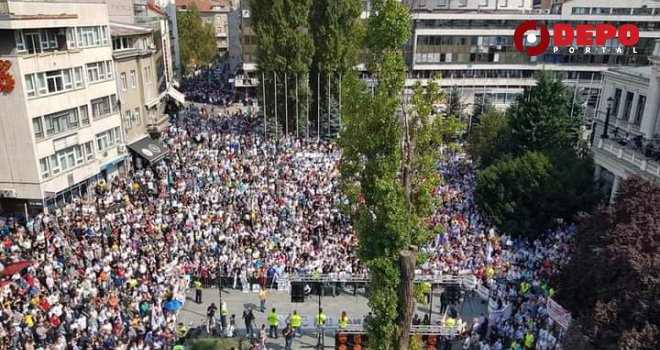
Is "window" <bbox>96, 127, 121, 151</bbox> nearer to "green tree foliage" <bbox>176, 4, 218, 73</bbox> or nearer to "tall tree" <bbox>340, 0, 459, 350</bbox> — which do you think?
"tall tree" <bbox>340, 0, 459, 350</bbox>

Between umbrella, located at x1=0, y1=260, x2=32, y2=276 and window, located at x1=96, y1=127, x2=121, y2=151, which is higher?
window, located at x1=96, y1=127, x2=121, y2=151

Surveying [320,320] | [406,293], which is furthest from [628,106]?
[406,293]

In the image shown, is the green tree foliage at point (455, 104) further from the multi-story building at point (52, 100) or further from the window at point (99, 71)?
the multi-story building at point (52, 100)

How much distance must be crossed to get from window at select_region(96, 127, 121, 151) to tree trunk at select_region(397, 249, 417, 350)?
2696 cm

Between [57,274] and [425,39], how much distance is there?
44642mm

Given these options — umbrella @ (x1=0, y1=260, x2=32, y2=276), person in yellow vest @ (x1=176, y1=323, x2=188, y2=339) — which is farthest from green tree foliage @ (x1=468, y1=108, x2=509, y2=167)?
umbrella @ (x1=0, y1=260, x2=32, y2=276)

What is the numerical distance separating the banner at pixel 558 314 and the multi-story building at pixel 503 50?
1567 inches

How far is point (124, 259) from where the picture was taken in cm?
2345

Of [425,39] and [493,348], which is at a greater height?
[425,39]

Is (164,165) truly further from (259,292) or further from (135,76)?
(259,292)

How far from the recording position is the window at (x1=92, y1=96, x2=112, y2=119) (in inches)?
1266

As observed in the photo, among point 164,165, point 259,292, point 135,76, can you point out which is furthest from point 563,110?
point 135,76

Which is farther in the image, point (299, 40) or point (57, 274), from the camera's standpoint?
point (299, 40)

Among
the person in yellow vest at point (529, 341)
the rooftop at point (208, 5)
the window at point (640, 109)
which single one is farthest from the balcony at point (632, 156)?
the rooftop at point (208, 5)
